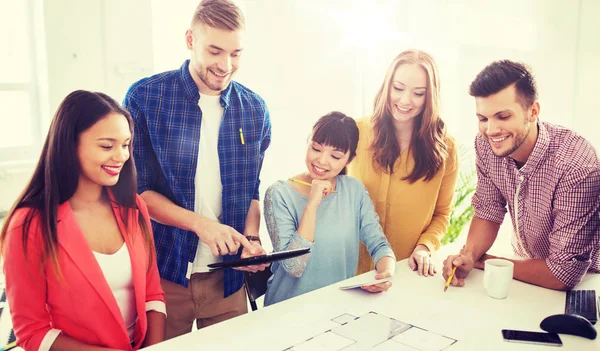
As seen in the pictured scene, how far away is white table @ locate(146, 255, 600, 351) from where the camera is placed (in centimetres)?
119

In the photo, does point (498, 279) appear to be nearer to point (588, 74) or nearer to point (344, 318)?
point (344, 318)

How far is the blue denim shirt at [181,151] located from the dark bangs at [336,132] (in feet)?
0.83

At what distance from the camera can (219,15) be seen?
1633 mm

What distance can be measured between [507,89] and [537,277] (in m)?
0.62

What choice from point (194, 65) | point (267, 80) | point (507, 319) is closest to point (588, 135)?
point (267, 80)

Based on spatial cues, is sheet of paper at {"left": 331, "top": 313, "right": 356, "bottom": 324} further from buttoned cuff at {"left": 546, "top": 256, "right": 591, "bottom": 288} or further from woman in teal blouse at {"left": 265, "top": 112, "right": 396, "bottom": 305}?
buttoned cuff at {"left": 546, "top": 256, "right": 591, "bottom": 288}

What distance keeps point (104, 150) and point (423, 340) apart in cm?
99

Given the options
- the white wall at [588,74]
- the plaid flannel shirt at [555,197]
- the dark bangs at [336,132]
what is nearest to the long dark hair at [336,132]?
the dark bangs at [336,132]

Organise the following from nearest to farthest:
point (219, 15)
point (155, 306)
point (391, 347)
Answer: point (391, 347)
point (155, 306)
point (219, 15)

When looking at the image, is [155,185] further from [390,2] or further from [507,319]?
[390,2]

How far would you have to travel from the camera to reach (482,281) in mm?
1636

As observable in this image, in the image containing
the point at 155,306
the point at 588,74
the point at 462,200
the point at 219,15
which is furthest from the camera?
the point at 588,74

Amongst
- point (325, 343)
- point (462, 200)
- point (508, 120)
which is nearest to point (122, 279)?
point (325, 343)

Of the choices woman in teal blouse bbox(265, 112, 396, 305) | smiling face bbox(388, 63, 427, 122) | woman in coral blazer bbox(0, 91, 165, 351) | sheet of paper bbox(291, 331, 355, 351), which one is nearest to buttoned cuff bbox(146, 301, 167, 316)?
woman in coral blazer bbox(0, 91, 165, 351)
